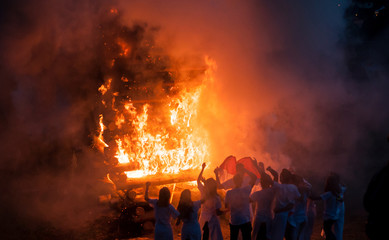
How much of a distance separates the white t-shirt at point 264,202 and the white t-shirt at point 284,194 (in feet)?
0.27

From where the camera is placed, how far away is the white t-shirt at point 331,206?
15.2 ft

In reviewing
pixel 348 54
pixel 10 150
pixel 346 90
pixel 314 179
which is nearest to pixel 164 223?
pixel 10 150

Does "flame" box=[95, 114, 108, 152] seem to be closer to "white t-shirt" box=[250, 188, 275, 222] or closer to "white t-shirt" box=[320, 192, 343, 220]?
"white t-shirt" box=[250, 188, 275, 222]

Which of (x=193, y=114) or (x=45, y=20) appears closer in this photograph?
(x=45, y=20)

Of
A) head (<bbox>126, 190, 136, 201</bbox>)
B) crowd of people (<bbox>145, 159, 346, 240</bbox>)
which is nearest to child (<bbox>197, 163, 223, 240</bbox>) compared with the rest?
crowd of people (<bbox>145, 159, 346, 240</bbox>)

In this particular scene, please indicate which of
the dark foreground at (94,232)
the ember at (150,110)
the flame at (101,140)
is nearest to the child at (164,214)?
the dark foreground at (94,232)

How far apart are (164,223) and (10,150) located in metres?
6.60

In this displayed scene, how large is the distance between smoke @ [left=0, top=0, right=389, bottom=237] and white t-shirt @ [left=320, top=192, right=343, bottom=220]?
3458 millimetres

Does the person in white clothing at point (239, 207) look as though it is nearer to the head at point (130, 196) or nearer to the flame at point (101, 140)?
the head at point (130, 196)

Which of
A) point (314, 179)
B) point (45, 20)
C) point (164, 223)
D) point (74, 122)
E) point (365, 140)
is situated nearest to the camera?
point (164, 223)

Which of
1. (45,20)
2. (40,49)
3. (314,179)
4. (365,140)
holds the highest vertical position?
(45,20)

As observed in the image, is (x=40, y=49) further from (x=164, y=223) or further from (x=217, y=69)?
(x=164, y=223)

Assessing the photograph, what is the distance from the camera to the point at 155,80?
33.1 ft

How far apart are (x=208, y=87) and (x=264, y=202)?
570cm
